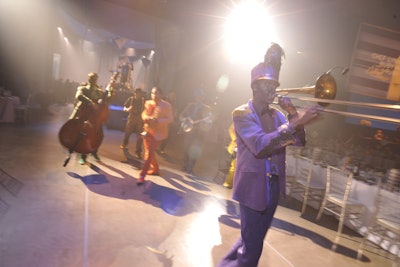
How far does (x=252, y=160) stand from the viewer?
2436 millimetres

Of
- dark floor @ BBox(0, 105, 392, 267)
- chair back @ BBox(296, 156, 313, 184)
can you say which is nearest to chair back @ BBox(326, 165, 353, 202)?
dark floor @ BBox(0, 105, 392, 267)

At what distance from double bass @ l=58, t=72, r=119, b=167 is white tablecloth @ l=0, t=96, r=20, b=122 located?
16.5 ft

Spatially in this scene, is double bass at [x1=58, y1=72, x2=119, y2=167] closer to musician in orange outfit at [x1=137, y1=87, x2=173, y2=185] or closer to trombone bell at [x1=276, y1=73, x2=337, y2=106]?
musician in orange outfit at [x1=137, y1=87, x2=173, y2=185]

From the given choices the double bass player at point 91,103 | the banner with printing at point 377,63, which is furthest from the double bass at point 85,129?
the banner with printing at point 377,63

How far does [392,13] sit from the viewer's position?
8.59m

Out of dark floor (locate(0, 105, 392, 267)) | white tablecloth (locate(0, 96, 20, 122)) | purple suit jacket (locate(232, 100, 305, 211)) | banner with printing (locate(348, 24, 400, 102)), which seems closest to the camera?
purple suit jacket (locate(232, 100, 305, 211))

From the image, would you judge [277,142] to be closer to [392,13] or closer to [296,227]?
[296,227]

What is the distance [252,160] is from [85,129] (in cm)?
382

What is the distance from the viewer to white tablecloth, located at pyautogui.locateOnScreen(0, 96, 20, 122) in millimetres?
8883

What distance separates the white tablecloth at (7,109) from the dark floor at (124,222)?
9.08ft

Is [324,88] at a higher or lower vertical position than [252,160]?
higher

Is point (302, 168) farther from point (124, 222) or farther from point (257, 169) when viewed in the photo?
point (257, 169)

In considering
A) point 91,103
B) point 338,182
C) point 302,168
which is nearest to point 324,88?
point 338,182

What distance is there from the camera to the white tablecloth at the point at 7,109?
8883mm
